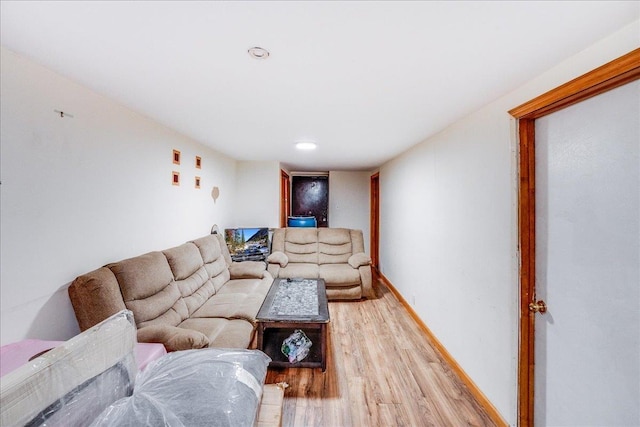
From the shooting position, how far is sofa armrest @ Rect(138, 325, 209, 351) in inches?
68.9

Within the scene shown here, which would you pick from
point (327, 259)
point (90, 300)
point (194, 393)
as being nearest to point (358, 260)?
point (327, 259)

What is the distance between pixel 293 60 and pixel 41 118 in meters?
1.47

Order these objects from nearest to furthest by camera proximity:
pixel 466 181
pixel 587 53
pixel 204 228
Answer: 1. pixel 587 53
2. pixel 466 181
3. pixel 204 228

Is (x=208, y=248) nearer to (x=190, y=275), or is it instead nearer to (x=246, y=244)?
(x=190, y=275)

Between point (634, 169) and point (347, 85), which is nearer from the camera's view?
point (634, 169)

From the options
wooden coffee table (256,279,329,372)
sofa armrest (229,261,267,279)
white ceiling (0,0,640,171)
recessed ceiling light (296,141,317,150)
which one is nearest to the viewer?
white ceiling (0,0,640,171)

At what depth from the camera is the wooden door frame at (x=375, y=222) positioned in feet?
19.6

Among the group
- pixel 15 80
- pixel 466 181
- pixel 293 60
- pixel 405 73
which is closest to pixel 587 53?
pixel 405 73

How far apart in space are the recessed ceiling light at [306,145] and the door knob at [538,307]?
2.62 metres

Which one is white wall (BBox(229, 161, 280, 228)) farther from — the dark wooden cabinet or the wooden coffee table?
the wooden coffee table

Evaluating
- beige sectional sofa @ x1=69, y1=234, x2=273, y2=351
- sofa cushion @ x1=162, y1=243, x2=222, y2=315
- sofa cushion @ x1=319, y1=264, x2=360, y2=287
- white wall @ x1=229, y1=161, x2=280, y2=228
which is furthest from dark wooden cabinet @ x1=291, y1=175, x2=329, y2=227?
sofa cushion @ x1=162, y1=243, x2=222, y2=315

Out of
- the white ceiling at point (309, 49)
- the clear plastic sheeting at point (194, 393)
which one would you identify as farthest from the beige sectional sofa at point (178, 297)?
the white ceiling at point (309, 49)

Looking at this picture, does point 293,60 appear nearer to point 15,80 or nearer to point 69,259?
point 15,80

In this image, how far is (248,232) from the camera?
14.9 feet
